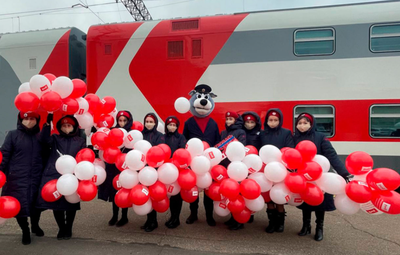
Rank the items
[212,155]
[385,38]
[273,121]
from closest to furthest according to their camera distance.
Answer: [212,155] → [273,121] → [385,38]

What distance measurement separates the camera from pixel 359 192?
2383mm

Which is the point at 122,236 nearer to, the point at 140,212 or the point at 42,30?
the point at 140,212

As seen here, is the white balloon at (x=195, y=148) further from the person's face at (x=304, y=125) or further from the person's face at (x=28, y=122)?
the person's face at (x=28, y=122)

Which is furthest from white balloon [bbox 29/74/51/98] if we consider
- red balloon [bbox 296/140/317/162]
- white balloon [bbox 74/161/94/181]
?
red balloon [bbox 296/140/317/162]

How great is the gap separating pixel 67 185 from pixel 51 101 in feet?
3.06

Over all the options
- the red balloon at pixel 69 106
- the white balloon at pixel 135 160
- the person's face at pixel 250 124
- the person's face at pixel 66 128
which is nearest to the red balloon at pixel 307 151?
the person's face at pixel 250 124

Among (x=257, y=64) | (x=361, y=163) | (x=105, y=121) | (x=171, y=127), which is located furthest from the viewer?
(x=257, y=64)

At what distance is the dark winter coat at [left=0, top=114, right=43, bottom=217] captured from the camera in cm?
275

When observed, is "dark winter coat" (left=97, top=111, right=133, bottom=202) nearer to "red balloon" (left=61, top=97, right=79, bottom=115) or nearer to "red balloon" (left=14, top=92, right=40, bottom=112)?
"red balloon" (left=61, top=97, right=79, bottom=115)

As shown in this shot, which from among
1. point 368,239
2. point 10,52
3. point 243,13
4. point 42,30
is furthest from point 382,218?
point 10,52

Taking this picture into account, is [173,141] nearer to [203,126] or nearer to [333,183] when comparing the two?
[203,126]

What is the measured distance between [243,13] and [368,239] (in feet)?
14.3

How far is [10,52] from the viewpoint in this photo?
18.2ft

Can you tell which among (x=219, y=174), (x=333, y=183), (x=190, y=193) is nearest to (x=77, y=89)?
(x=190, y=193)
